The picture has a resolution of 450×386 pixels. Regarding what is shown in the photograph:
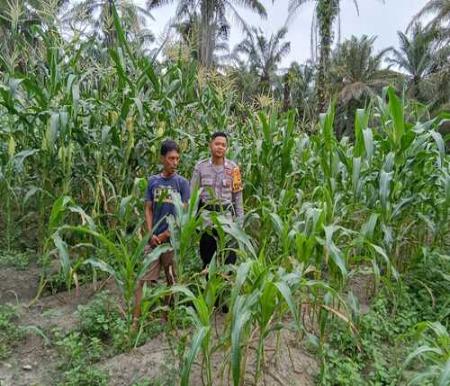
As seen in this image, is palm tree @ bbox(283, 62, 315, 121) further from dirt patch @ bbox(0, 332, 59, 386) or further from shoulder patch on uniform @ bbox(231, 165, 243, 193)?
dirt patch @ bbox(0, 332, 59, 386)

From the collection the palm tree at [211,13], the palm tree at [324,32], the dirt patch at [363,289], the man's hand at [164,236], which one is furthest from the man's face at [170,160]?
the palm tree at [211,13]

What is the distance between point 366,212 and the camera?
3.09 m

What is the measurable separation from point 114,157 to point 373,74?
2802cm

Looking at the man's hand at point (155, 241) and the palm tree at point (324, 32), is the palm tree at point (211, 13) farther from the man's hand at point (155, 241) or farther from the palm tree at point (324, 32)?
the man's hand at point (155, 241)

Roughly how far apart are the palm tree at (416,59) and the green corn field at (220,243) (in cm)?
2280

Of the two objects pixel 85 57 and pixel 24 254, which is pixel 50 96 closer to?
pixel 85 57

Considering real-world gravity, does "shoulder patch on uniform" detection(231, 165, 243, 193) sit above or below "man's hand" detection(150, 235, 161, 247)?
above

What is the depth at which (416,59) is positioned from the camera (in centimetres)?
2719

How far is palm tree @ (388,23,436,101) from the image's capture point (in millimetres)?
23775

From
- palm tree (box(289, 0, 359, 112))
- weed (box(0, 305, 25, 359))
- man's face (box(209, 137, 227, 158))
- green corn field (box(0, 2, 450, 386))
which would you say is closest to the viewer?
green corn field (box(0, 2, 450, 386))

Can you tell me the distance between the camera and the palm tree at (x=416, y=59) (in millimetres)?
23775

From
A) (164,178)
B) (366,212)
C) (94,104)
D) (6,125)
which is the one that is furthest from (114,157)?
(366,212)

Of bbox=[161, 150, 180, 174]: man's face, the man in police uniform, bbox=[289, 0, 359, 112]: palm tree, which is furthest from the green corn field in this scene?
bbox=[289, 0, 359, 112]: palm tree

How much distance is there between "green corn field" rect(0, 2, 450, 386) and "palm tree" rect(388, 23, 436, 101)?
2280cm
